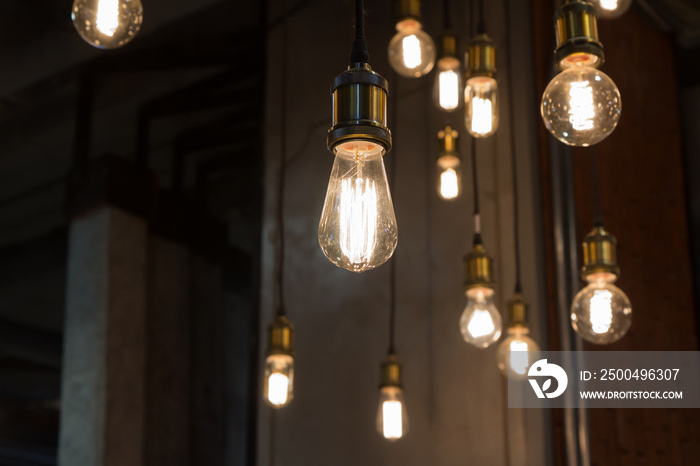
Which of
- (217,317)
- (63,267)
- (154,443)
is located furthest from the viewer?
(63,267)

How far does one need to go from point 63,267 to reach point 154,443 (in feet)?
10.1

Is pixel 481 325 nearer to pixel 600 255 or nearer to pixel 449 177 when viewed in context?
pixel 600 255

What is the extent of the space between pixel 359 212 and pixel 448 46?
168cm

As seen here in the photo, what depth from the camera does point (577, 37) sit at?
52.7 inches

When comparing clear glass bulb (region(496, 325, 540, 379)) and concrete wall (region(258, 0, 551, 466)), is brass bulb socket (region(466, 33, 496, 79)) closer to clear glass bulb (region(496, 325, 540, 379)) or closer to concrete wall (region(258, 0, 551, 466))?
clear glass bulb (region(496, 325, 540, 379))

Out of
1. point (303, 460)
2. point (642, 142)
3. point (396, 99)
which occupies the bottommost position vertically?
point (303, 460)

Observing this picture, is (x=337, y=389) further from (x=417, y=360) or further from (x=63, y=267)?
(x=63, y=267)

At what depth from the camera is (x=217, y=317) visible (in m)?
5.58

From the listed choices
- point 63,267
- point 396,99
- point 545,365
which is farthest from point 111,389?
point 63,267

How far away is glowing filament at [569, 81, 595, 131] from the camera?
4.20 feet

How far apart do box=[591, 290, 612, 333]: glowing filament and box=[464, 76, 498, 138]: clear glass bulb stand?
1.78 ft

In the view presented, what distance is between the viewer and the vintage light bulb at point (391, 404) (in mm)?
2732

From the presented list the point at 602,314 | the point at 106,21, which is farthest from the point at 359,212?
the point at 602,314

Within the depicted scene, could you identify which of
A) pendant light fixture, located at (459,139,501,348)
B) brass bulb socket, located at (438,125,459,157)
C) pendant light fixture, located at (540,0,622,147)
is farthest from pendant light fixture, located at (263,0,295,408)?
pendant light fixture, located at (540,0,622,147)
